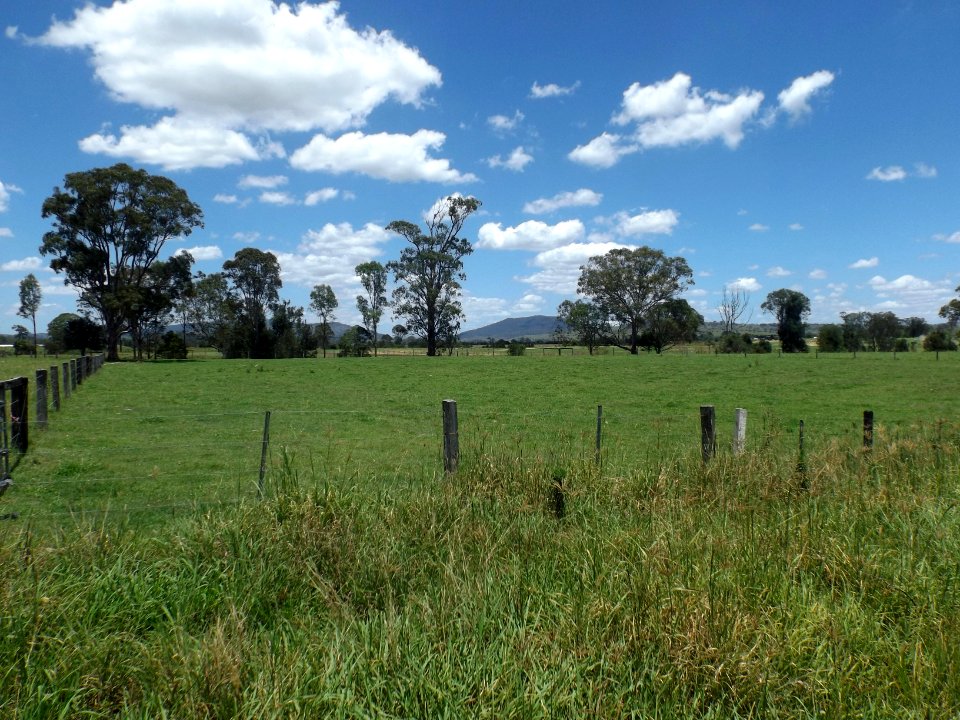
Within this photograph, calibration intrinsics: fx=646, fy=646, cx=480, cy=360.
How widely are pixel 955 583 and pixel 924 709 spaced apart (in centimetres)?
156

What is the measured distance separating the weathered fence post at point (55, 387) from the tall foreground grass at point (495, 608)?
15237 millimetres

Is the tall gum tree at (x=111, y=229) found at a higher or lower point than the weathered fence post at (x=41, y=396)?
higher

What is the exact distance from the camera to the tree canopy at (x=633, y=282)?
86.3 m

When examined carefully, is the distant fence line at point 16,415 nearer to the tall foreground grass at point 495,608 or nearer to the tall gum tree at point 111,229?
the tall foreground grass at point 495,608

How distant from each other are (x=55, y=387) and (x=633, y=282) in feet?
253

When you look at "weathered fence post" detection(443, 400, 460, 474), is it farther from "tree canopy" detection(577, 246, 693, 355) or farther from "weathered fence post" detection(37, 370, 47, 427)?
"tree canopy" detection(577, 246, 693, 355)

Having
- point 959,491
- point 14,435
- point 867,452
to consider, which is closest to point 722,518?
point 959,491

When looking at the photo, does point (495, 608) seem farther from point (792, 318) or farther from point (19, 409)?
point (792, 318)

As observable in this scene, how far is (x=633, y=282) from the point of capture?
87.3m

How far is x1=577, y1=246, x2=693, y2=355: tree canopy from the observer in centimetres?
8631

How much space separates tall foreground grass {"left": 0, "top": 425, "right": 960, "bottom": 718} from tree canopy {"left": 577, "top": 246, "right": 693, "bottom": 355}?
8201 cm

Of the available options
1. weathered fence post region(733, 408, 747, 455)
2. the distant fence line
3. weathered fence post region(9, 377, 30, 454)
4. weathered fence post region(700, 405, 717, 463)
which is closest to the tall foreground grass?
weathered fence post region(700, 405, 717, 463)

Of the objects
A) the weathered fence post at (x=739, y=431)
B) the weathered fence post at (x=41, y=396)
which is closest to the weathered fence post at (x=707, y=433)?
the weathered fence post at (x=739, y=431)

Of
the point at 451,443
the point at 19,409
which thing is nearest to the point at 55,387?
the point at 19,409
